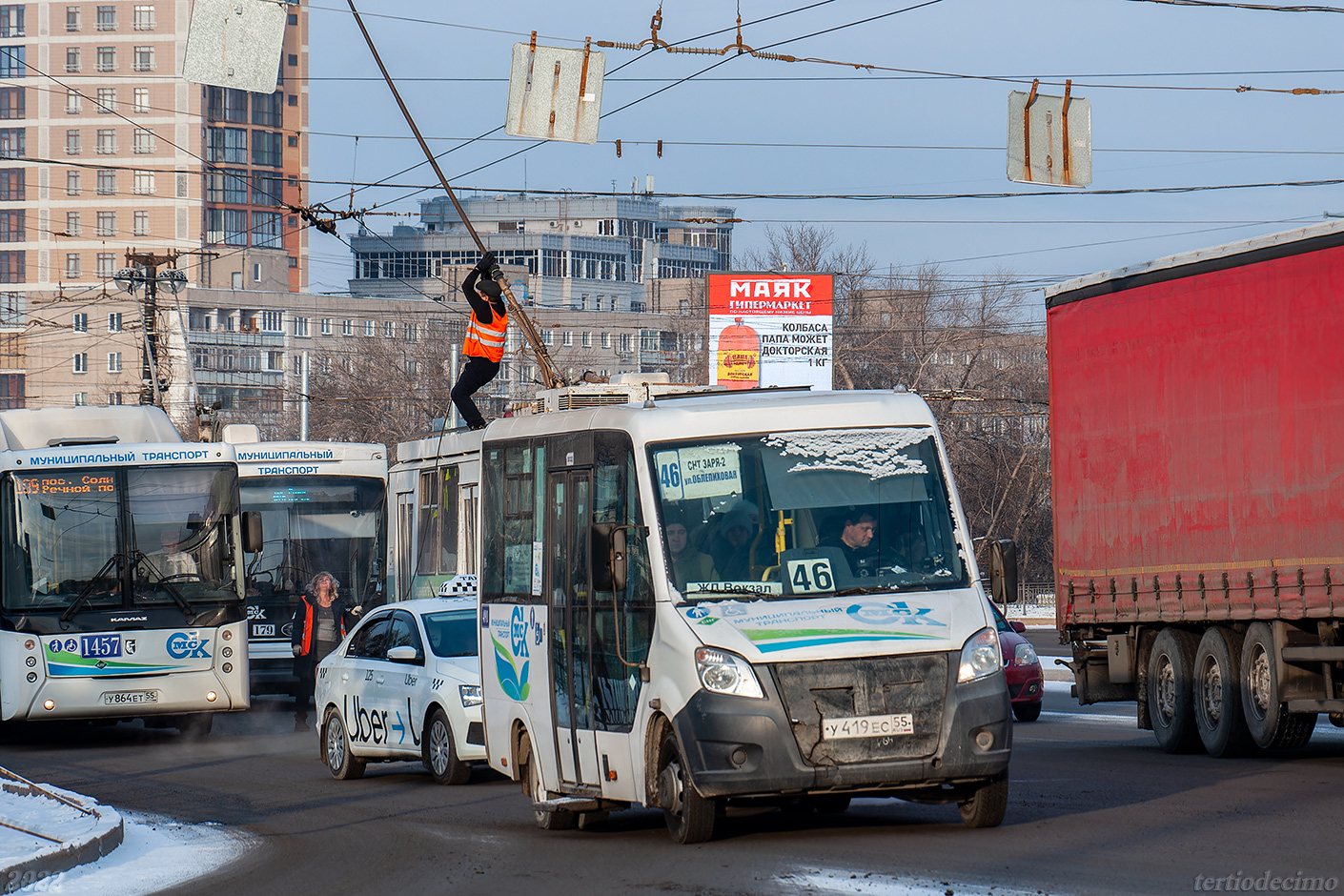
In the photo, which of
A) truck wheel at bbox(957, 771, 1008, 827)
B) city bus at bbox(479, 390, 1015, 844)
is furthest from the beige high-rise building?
truck wheel at bbox(957, 771, 1008, 827)

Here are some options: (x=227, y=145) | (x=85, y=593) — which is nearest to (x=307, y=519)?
(x=85, y=593)

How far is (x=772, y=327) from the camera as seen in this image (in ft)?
152

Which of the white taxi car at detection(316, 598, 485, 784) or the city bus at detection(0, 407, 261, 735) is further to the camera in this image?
the city bus at detection(0, 407, 261, 735)

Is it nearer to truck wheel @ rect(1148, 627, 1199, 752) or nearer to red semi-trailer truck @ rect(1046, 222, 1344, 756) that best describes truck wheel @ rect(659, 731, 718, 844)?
red semi-trailer truck @ rect(1046, 222, 1344, 756)

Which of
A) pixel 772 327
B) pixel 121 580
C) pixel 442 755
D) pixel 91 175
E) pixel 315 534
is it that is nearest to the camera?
pixel 442 755

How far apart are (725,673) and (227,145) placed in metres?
143

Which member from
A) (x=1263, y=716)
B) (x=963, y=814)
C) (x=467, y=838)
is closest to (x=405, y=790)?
(x=467, y=838)

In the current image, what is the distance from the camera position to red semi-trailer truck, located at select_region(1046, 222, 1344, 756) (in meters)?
14.3

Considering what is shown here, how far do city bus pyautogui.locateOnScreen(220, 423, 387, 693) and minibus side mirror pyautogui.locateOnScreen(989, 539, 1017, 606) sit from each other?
15697 mm

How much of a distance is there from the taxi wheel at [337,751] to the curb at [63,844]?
3551 mm

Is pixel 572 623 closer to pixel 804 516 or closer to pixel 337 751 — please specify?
pixel 804 516

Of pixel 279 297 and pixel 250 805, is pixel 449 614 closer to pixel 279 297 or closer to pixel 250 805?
pixel 250 805

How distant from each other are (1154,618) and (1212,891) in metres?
8.34

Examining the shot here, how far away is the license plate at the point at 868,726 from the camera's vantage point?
988cm
